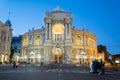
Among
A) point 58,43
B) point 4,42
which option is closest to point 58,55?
point 58,43

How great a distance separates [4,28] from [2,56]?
1269cm

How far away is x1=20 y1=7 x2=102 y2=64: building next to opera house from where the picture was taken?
9369 centimetres

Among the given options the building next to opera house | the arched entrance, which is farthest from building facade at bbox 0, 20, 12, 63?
the arched entrance

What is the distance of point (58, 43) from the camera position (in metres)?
95.4

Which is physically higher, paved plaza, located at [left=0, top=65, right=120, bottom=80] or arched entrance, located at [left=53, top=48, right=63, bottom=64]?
arched entrance, located at [left=53, top=48, right=63, bottom=64]

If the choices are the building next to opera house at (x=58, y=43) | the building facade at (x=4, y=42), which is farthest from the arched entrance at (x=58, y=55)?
the building facade at (x=4, y=42)

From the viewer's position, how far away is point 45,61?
302 ft

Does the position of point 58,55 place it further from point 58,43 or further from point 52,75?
point 52,75

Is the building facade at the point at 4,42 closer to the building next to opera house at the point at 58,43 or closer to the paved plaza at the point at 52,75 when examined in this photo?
the building next to opera house at the point at 58,43

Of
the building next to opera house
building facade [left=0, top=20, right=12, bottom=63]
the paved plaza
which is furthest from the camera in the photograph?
the building next to opera house

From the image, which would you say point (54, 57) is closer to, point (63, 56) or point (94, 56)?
point (63, 56)

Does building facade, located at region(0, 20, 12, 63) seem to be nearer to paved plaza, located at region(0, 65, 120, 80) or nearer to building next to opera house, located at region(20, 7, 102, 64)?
building next to opera house, located at region(20, 7, 102, 64)

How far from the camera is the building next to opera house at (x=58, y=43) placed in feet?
307

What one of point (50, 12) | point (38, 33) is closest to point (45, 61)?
point (38, 33)
